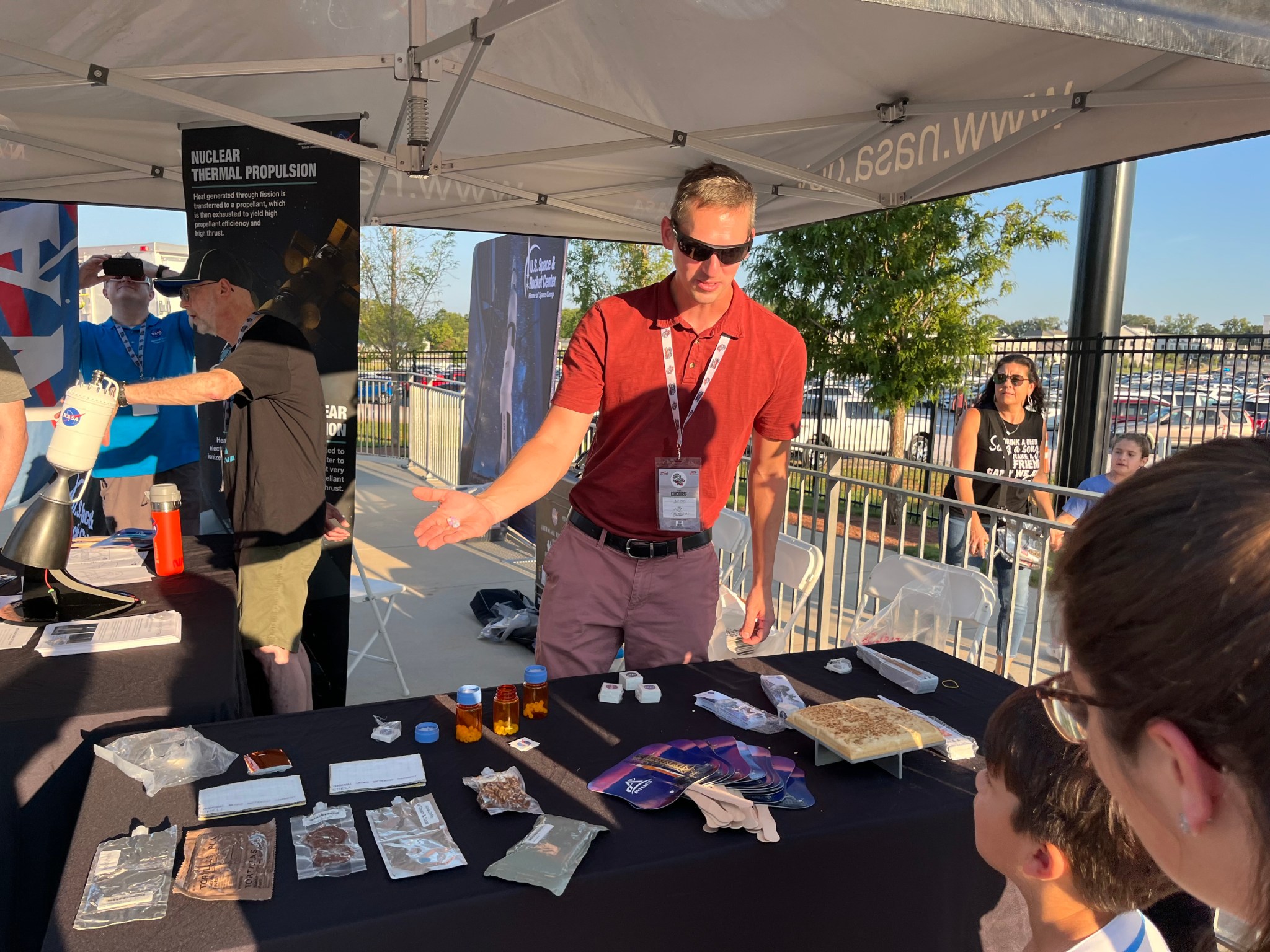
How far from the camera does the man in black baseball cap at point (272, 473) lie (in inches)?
130

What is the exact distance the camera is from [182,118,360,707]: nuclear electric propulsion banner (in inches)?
174

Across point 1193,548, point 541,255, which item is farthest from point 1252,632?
point 541,255

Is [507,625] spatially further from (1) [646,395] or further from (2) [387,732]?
(2) [387,732]

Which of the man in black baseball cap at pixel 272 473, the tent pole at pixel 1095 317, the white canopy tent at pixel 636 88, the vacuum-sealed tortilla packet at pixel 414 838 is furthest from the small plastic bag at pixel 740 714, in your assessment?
the tent pole at pixel 1095 317

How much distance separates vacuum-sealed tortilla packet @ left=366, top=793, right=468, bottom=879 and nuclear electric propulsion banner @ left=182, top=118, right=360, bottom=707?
3140 mm

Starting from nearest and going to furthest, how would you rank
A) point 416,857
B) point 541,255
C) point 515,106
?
point 416,857, point 515,106, point 541,255

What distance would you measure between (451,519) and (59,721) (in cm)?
95

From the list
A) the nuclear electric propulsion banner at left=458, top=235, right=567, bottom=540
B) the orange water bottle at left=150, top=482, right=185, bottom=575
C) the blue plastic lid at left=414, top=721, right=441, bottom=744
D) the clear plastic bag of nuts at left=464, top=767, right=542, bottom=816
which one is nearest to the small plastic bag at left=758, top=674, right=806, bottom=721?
the clear plastic bag of nuts at left=464, top=767, right=542, bottom=816

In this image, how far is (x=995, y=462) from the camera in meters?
5.02

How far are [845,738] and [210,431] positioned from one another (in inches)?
176

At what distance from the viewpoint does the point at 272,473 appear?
3389 millimetres

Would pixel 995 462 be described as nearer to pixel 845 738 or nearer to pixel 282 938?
pixel 845 738

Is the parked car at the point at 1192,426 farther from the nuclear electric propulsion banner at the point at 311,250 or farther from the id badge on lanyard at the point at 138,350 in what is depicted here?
the id badge on lanyard at the point at 138,350

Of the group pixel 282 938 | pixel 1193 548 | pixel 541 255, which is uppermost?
pixel 541 255
